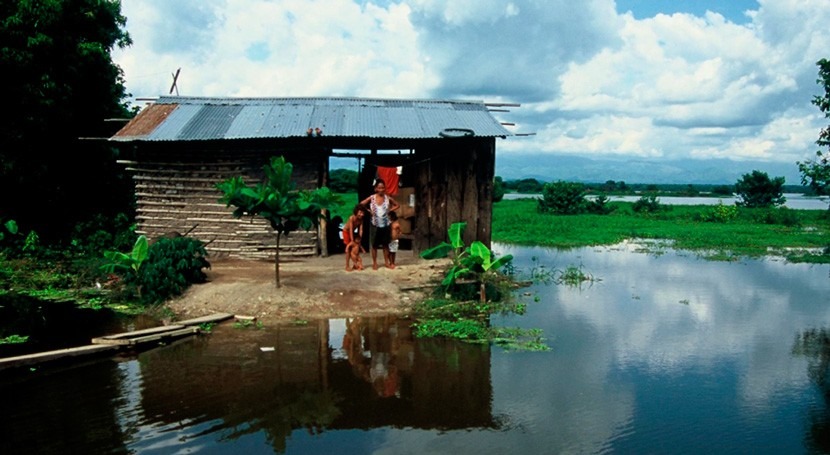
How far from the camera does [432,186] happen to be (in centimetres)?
1357

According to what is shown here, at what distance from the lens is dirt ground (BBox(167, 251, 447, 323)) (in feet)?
32.8

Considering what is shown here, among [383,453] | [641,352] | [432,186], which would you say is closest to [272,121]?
[432,186]

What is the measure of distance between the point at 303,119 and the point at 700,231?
16.9 metres

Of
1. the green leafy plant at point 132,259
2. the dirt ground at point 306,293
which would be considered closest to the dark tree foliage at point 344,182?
the dirt ground at point 306,293

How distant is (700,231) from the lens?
24.1 metres

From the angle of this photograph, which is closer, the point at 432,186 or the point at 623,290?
the point at 623,290

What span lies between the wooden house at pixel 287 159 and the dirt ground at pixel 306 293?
1493mm

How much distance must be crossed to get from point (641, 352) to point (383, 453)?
4.51 m

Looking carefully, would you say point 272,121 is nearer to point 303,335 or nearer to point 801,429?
point 303,335

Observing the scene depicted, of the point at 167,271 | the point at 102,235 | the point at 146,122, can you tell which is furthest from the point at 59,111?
the point at 167,271

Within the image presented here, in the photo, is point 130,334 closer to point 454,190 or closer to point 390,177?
point 454,190

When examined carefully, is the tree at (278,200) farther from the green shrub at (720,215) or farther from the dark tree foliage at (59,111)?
the green shrub at (720,215)

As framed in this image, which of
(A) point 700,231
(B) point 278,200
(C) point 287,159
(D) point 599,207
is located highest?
(C) point 287,159

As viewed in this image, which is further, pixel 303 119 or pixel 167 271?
pixel 303 119
